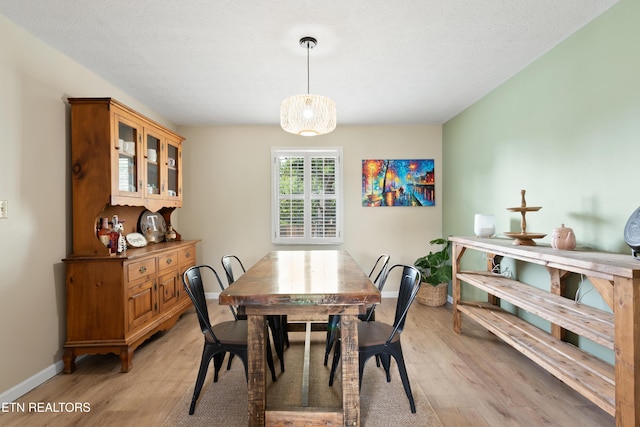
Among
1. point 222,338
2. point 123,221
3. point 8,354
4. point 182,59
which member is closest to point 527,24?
point 182,59

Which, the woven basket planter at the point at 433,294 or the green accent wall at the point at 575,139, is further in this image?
the woven basket planter at the point at 433,294

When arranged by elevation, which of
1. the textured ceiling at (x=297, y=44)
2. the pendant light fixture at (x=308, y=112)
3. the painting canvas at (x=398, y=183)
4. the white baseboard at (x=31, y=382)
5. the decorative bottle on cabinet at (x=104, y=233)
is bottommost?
the white baseboard at (x=31, y=382)

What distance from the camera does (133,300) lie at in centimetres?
259

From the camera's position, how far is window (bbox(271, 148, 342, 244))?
4559 millimetres

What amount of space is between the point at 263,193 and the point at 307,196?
63cm

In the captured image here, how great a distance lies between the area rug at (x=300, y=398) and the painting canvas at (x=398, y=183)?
98.6 inches

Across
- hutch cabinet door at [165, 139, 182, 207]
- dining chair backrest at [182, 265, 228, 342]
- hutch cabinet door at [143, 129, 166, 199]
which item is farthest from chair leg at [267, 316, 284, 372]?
hutch cabinet door at [165, 139, 182, 207]

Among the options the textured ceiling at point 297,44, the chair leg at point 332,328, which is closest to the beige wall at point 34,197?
the textured ceiling at point 297,44

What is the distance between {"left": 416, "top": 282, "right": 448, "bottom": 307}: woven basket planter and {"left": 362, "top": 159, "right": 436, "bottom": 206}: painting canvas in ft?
3.88

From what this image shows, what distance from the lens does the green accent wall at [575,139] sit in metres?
1.92

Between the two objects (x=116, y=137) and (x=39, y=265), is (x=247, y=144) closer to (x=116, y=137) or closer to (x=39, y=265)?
(x=116, y=137)

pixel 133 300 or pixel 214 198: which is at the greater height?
pixel 214 198

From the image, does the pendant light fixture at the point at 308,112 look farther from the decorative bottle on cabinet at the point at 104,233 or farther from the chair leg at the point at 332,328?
the decorative bottle on cabinet at the point at 104,233

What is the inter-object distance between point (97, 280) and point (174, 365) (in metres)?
0.91
